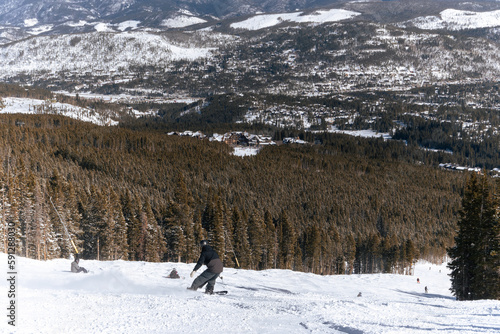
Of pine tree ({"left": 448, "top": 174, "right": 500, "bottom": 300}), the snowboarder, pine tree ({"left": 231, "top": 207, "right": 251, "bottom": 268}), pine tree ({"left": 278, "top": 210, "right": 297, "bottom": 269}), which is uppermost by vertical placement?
the snowboarder

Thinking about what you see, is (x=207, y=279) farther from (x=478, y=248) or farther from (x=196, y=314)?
(x=478, y=248)

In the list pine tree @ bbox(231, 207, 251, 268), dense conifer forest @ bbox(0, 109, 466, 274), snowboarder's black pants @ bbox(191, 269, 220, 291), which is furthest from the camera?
pine tree @ bbox(231, 207, 251, 268)

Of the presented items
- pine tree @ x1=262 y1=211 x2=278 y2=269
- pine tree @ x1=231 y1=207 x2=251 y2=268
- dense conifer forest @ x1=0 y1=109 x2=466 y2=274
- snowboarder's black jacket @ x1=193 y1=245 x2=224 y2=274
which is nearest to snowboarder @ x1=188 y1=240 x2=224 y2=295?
snowboarder's black jacket @ x1=193 y1=245 x2=224 y2=274

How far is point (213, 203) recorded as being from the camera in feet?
256

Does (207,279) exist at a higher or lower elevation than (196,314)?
lower

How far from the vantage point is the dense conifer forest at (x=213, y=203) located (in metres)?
57.3

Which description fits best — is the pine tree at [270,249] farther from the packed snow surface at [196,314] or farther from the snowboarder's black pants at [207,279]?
the snowboarder's black pants at [207,279]

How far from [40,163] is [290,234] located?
3497 inches

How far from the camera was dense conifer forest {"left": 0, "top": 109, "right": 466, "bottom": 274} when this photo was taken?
57.3 meters

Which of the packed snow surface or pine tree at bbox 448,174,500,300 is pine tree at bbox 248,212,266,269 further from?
the packed snow surface

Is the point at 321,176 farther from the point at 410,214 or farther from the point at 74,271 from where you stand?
the point at 74,271

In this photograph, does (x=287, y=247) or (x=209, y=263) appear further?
(x=287, y=247)

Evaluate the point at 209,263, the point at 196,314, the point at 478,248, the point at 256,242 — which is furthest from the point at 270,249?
the point at 196,314

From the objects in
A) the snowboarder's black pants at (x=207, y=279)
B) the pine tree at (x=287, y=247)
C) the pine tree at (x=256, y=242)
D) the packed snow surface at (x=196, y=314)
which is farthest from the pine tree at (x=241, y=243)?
the snowboarder's black pants at (x=207, y=279)
